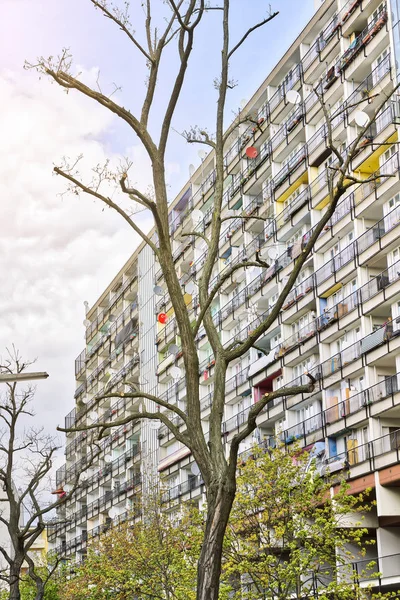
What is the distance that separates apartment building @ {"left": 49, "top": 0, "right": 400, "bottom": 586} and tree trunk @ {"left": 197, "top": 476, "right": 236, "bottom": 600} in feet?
44.7

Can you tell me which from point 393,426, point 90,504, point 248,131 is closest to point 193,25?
point 393,426

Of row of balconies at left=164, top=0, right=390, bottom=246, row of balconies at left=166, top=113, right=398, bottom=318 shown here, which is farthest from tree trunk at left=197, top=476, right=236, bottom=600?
row of balconies at left=164, top=0, right=390, bottom=246

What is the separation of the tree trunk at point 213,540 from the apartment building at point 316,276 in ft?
44.7

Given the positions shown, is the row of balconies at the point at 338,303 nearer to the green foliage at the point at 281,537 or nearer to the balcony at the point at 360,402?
the balcony at the point at 360,402

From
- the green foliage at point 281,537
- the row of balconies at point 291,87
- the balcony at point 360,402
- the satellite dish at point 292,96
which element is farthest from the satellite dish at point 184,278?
the green foliage at point 281,537

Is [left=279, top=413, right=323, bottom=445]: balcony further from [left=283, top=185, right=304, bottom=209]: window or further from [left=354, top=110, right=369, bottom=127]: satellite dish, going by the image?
[left=354, top=110, right=369, bottom=127]: satellite dish

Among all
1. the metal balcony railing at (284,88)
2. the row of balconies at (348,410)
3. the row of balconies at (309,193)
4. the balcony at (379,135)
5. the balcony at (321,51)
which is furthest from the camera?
the metal balcony railing at (284,88)

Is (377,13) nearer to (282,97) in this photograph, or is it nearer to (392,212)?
(392,212)

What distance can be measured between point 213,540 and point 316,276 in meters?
35.3

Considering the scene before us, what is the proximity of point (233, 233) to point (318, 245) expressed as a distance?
14355 millimetres

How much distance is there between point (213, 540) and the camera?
1338 centimetres

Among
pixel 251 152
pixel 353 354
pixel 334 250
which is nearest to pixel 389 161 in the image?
pixel 334 250

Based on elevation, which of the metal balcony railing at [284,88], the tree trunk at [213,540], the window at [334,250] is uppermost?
the metal balcony railing at [284,88]

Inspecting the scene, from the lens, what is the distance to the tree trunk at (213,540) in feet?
43.2
